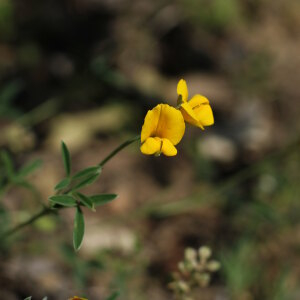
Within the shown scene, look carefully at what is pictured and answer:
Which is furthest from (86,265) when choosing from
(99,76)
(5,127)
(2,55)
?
(2,55)

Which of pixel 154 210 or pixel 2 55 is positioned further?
pixel 2 55

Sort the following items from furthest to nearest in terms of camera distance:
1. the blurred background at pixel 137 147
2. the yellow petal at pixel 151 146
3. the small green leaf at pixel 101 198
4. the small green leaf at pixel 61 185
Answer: the blurred background at pixel 137 147 < the small green leaf at pixel 101 198 < the small green leaf at pixel 61 185 < the yellow petal at pixel 151 146

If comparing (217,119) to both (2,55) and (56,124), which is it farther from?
(2,55)

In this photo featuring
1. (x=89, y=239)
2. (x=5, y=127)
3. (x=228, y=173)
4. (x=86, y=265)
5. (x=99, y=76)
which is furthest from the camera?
(x=228, y=173)

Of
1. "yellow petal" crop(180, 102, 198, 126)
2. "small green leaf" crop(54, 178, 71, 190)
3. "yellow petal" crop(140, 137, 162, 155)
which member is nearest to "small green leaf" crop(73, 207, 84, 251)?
"small green leaf" crop(54, 178, 71, 190)

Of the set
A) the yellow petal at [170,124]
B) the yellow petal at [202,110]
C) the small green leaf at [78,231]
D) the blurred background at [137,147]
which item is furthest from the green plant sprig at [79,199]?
the blurred background at [137,147]

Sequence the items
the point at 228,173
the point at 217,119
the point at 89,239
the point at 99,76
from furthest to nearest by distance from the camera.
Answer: the point at 217,119 → the point at 228,173 → the point at 89,239 → the point at 99,76

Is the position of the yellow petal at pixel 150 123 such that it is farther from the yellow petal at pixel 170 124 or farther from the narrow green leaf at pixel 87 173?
the narrow green leaf at pixel 87 173
